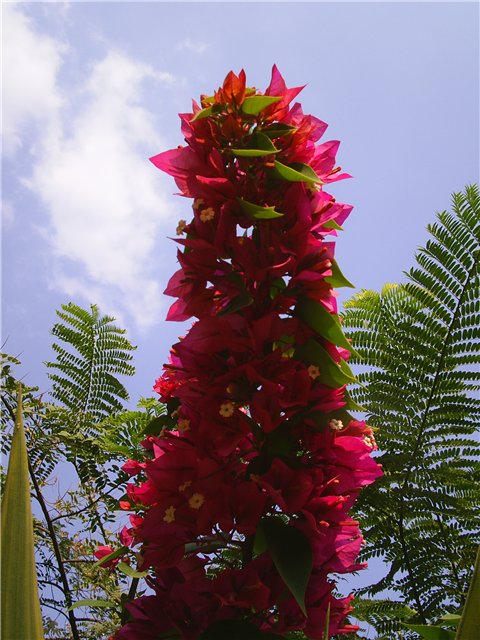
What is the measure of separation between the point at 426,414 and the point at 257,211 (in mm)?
1095

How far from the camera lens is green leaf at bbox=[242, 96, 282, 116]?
0.79 m

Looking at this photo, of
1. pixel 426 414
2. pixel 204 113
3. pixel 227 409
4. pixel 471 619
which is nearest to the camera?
pixel 471 619

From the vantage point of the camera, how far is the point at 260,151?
72 cm

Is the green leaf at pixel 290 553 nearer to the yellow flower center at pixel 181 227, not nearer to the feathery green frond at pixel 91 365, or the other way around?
the yellow flower center at pixel 181 227

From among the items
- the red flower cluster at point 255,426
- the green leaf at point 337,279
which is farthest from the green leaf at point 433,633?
the green leaf at point 337,279

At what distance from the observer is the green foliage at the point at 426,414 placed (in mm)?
1467

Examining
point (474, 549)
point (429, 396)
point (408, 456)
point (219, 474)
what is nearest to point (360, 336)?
point (429, 396)

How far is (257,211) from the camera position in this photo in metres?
0.72

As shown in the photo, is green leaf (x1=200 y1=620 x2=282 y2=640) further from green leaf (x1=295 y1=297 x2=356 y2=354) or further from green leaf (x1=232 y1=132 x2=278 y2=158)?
green leaf (x1=232 y1=132 x2=278 y2=158)

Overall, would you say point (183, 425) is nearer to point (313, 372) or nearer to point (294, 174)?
point (313, 372)

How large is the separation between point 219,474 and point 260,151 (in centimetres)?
38

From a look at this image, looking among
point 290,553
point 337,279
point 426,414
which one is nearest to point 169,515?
point 290,553

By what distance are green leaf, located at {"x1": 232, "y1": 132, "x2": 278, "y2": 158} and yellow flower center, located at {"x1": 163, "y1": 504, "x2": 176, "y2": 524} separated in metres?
0.42

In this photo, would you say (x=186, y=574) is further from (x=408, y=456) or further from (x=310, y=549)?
(x=408, y=456)
